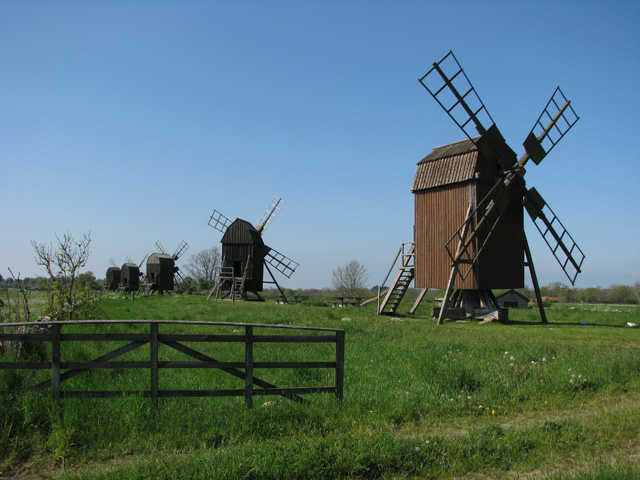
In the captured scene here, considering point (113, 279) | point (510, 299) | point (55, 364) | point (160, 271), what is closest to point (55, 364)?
point (55, 364)

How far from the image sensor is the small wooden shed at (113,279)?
76.7 metres

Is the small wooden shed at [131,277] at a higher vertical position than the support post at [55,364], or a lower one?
higher

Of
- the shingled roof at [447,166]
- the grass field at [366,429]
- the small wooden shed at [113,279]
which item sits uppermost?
the shingled roof at [447,166]

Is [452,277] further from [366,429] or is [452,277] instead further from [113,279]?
[113,279]

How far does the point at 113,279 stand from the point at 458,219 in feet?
224

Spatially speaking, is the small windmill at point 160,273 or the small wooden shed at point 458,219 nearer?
the small wooden shed at point 458,219

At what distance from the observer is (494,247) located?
22375 millimetres

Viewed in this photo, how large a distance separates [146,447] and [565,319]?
2377cm

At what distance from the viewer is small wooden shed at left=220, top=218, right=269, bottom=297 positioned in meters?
40.4

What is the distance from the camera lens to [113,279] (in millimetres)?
77000

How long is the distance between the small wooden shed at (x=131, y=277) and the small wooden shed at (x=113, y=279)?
8796 mm

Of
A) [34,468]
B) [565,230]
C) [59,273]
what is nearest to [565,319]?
[565,230]

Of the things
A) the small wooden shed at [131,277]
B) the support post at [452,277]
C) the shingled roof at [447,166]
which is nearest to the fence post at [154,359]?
the support post at [452,277]

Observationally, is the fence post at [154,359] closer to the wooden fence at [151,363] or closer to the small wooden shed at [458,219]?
the wooden fence at [151,363]
